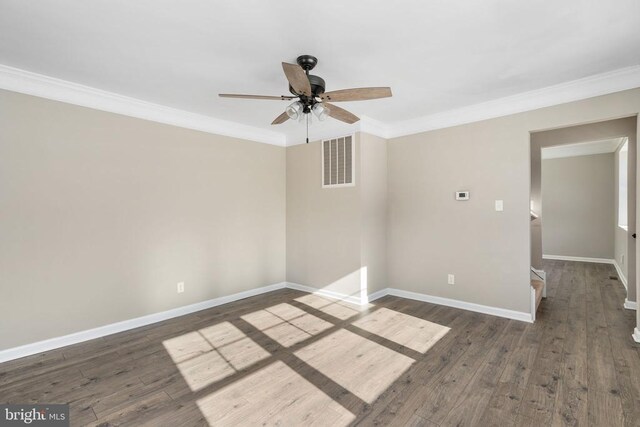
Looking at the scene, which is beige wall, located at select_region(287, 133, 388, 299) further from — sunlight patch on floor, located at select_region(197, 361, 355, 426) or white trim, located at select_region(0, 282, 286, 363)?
sunlight patch on floor, located at select_region(197, 361, 355, 426)

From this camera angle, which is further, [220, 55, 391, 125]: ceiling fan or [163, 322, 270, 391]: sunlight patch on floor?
[163, 322, 270, 391]: sunlight patch on floor

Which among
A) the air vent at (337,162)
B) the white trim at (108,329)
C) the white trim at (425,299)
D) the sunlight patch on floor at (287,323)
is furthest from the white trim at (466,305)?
the white trim at (108,329)

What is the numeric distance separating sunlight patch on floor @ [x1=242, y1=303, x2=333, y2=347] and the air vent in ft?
6.08

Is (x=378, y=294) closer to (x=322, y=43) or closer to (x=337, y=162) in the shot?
(x=337, y=162)

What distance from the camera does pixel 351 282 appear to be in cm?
427

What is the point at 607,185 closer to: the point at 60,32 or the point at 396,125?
the point at 396,125

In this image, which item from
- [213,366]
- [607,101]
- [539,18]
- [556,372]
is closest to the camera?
[539,18]

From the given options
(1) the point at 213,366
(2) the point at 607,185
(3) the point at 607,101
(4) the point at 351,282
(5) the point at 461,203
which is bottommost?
(1) the point at 213,366

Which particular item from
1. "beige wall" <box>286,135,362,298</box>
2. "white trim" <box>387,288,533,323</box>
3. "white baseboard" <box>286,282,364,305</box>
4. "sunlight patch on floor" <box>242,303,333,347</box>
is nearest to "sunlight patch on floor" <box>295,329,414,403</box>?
"sunlight patch on floor" <box>242,303,333,347</box>

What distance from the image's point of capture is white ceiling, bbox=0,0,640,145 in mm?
1932

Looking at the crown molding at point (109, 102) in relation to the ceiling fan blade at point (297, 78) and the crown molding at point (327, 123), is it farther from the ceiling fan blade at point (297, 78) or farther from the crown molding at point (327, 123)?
the ceiling fan blade at point (297, 78)

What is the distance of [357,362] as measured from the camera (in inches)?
103

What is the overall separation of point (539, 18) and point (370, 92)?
1.19 meters

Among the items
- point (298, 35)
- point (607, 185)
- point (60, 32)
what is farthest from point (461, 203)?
point (607, 185)
